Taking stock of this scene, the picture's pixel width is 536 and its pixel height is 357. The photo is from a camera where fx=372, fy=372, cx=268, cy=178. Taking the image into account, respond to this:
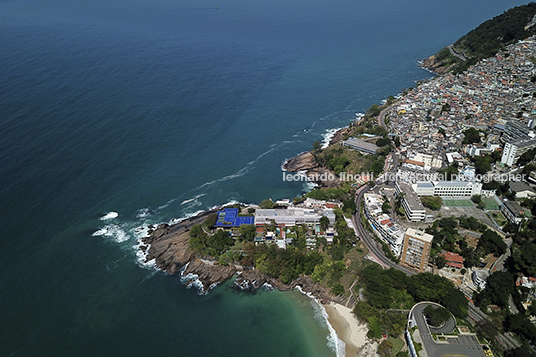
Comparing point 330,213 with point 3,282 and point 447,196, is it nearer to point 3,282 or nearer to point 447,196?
point 447,196

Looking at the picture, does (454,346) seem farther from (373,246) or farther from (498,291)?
(373,246)

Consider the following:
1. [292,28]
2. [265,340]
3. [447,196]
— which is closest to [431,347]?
[265,340]

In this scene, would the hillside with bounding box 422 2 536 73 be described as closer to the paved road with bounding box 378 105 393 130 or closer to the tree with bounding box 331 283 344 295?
the paved road with bounding box 378 105 393 130

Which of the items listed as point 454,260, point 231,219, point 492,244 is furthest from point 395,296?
point 231,219

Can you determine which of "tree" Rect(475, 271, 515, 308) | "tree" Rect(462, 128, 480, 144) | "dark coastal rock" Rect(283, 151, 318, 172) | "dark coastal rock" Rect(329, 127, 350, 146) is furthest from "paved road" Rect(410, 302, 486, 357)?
"dark coastal rock" Rect(329, 127, 350, 146)

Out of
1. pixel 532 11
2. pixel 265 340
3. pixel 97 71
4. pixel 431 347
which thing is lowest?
pixel 265 340

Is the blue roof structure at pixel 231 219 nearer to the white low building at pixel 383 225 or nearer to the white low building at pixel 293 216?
the white low building at pixel 293 216
